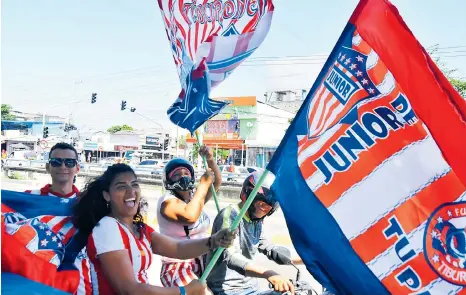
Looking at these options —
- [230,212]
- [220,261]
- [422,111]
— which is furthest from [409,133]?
[220,261]

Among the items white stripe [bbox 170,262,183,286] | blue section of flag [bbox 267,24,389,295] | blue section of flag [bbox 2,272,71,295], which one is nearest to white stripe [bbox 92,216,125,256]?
blue section of flag [bbox 2,272,71,295]

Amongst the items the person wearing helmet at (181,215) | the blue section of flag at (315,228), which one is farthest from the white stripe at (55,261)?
the blue section of flag at (315,228)

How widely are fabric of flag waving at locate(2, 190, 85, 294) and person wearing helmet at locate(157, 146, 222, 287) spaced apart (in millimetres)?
675

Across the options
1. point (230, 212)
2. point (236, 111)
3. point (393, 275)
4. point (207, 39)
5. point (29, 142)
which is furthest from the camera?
point (29, 142)

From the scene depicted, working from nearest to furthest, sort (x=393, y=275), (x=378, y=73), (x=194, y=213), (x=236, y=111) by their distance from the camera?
1. (x=393, y=275)
2. (x=378, y=73)
3. (x=194, y=213)
4. (x=236, y=111)

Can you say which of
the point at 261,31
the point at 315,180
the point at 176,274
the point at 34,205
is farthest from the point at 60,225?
the point at 261,31

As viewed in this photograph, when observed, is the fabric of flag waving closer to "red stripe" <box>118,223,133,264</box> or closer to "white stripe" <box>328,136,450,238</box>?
"red stripe" <box>118,223,133,264</box>

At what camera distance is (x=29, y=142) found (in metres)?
62.8

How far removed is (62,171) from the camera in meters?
3.68

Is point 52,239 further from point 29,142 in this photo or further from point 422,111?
point 29,142

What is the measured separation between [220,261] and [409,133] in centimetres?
143

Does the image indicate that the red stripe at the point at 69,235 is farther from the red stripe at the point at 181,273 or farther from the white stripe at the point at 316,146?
the white stripe at the point at 316,146

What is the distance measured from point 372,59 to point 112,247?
1.58 metres

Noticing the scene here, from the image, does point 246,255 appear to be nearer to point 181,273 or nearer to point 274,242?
point 181,273
